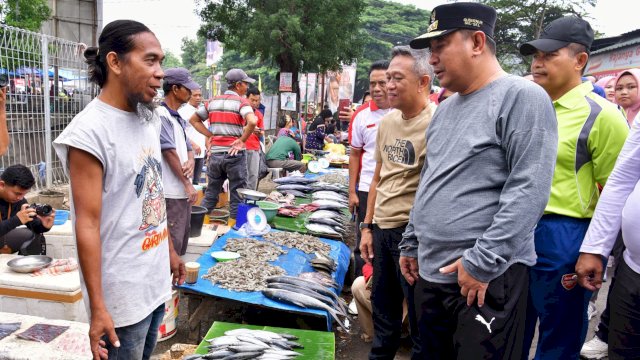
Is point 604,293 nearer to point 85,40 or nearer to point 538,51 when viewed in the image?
point 538,51

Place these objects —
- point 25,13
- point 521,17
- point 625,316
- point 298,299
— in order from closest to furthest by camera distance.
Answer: point 625,316 → point 298,299 → point 25,13 → point 521,17

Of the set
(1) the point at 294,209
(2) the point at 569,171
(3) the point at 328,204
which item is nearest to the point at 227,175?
(1) the point at 294,209

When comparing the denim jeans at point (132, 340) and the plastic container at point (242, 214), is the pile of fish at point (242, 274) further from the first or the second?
the denim jeans at point (132, 340)

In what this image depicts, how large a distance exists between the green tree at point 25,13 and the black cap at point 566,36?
1486 centimetres

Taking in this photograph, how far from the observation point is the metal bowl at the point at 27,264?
3.74 m

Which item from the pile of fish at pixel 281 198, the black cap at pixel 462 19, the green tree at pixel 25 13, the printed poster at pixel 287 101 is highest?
the green tree at pixel 25 13

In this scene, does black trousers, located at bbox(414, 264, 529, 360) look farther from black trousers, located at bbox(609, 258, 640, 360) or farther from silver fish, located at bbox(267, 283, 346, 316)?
silver fish, located at bbox(267, 283, 346, 316)

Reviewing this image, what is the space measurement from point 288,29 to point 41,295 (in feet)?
55.3

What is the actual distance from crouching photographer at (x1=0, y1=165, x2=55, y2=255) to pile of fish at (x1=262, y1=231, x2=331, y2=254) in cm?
228

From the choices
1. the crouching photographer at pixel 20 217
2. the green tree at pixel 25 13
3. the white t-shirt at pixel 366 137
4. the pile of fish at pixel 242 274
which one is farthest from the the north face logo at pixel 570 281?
the green tree at pixel 25 13

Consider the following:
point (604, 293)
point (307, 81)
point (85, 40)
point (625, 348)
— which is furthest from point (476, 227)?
point (307, 81)

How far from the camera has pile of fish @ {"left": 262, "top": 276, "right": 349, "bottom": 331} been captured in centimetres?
394

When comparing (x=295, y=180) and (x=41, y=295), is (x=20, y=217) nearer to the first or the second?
(x=41, y=295)

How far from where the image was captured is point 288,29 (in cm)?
1894
